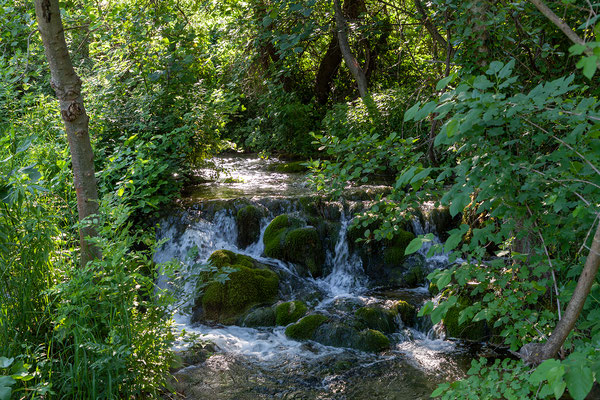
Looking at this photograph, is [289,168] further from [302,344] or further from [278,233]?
[302,344]

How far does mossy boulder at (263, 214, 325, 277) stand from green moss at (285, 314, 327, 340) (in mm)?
1497

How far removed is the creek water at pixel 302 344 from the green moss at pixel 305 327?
0.09 meters

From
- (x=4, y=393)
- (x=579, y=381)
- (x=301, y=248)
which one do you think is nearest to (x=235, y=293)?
(x=301, y=248)

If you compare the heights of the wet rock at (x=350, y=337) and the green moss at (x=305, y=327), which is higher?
the green moss at (x=305, y=327)

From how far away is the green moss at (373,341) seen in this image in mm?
5500

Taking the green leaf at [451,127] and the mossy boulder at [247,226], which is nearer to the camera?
the green leaf at [451,127]

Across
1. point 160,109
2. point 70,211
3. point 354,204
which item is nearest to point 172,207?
point 160,109

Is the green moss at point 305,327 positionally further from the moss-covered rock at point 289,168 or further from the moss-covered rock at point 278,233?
the moss-covered rock at point 289,168

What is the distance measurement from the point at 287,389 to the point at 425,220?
13.1 ft

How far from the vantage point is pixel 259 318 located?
20.3 feet

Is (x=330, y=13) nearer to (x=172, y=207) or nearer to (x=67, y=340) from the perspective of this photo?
(x=172, y=207)

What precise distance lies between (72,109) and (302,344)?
3.57 metres

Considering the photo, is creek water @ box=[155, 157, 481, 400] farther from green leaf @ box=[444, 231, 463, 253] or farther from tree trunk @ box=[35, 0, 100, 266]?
green leaf @ box=[444, 231, 463, 253]

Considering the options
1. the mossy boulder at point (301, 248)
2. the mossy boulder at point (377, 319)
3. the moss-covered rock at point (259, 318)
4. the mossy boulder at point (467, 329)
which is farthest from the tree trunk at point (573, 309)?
the mossy boulder at point (301, 248)
